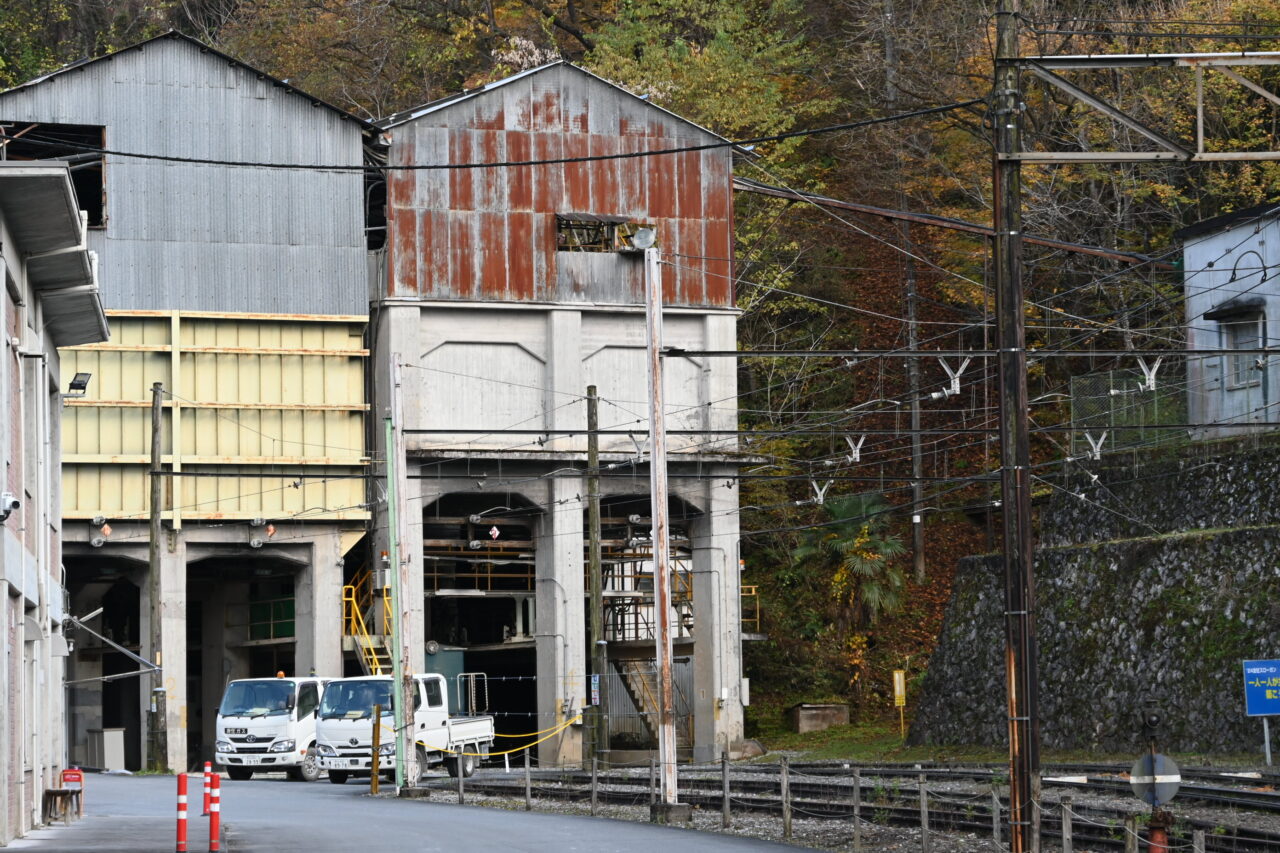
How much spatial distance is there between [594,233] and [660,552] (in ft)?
87.0

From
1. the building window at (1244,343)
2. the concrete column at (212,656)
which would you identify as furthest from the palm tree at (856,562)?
the concrete column at (212,656)

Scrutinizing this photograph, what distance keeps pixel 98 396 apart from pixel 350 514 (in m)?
7.10

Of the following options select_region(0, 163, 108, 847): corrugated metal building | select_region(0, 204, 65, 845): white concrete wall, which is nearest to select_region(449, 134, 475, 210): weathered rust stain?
select_region(0, 163, 108, 847): corrugated metal building

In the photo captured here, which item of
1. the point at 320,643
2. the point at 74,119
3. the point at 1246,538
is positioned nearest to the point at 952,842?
the point at 1246,538

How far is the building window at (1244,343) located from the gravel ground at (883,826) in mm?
15134

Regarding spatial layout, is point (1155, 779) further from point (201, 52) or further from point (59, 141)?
point (201, 52)

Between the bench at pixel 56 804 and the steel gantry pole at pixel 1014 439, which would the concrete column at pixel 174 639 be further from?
the steel gantry pole at pixel 1014 439

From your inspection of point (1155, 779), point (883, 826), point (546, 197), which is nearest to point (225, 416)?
point (546, 197)

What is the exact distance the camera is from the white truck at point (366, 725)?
40.3m

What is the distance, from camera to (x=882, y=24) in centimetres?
5912

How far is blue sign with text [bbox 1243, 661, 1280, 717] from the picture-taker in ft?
98.4

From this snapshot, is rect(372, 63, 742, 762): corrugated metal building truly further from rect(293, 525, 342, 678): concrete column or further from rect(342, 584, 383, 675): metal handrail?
rect(293, 525, 342, 678): concrete column

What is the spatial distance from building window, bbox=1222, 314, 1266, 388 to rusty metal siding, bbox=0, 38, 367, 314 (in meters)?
22.0

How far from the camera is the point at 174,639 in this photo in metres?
49.0
